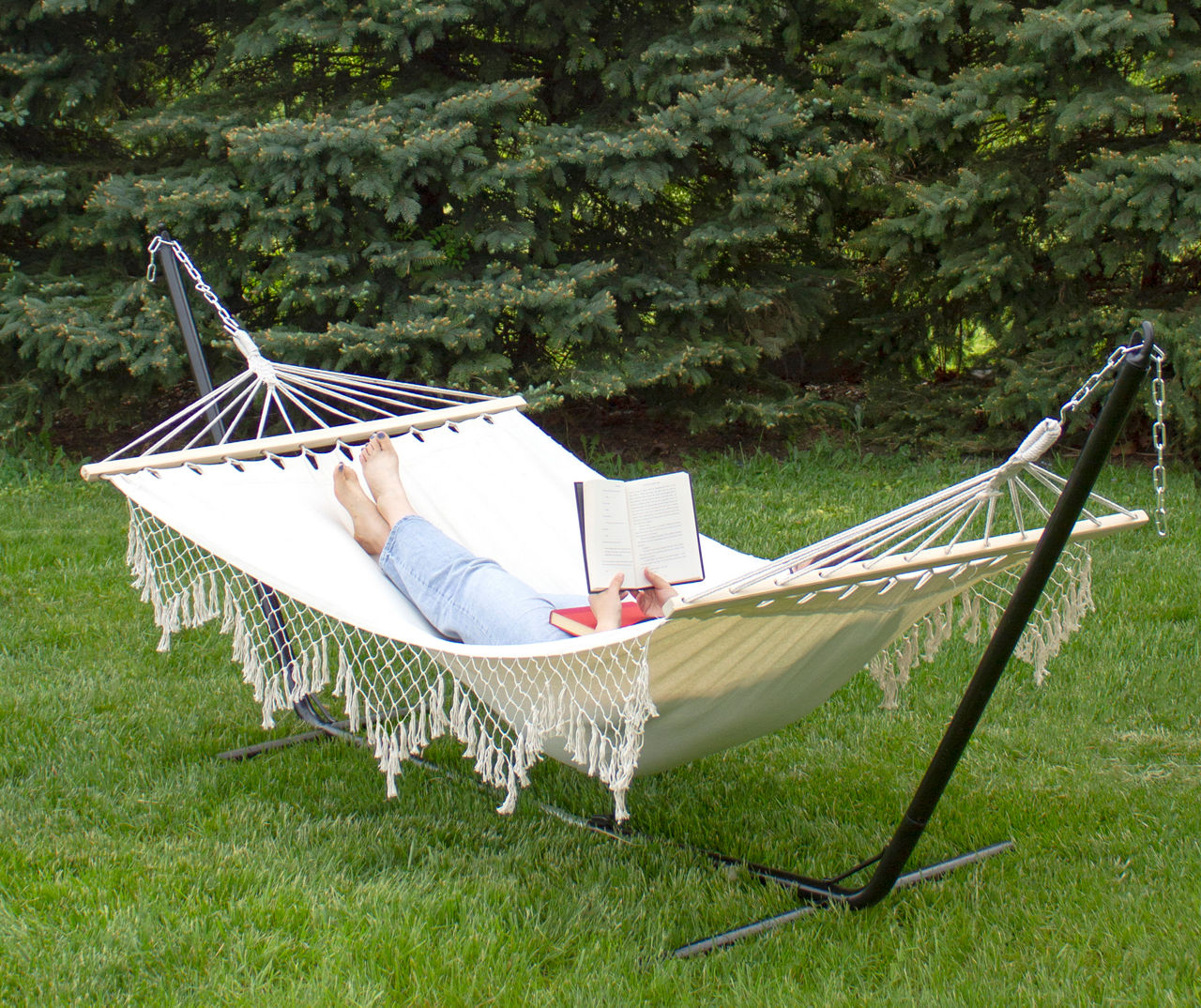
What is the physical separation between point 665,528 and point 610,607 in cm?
24

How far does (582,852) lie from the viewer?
77.4 inches

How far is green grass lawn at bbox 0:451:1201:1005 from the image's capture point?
1.56 m

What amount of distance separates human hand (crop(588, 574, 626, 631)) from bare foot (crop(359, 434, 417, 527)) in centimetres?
58

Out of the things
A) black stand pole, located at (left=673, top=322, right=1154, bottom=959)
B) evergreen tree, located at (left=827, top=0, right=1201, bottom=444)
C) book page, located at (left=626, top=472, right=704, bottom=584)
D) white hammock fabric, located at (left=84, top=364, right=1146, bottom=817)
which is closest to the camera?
black stand pole, located at (left=673, top=322, right=1154, bottom=959)

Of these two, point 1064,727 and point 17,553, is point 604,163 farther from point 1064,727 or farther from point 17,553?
point 1064,727

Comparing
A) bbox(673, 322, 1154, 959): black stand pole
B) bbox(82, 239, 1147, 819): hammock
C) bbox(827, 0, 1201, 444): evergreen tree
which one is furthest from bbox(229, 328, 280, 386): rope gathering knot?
bbox(827, 0, 1201, 444): evergreen tree

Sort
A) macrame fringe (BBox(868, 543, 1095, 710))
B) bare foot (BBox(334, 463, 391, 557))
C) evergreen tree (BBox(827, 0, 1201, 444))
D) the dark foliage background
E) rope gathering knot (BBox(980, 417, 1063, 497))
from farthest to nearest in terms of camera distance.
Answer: the dark foliage background, evergreen tree (BBox(827, 0, 1201, 444)), bare foot (BBox(334, 463, 391, 557)), macrame fringe (BBox(868, 543, 1095, 710)), rope gathering knot (BBox(980, 417, 1063, 497))

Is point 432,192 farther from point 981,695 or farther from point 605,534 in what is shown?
point 981,695

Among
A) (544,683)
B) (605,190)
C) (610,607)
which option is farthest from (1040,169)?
(544,683)

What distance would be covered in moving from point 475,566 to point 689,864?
0.65 m

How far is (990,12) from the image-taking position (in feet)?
13.2

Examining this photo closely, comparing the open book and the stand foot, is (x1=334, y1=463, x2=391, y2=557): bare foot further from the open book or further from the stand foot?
the stand foot

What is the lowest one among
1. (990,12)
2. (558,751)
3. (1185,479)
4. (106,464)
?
(1185,479)

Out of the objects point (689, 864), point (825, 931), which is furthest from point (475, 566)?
point (825, 931)
